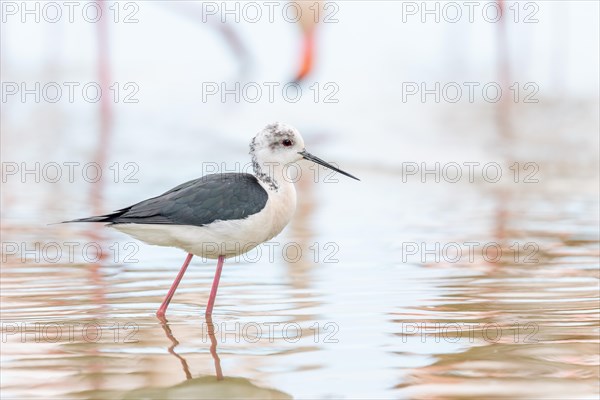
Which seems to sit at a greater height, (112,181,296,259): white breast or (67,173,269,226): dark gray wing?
(67,173,269,226): dark gray wing

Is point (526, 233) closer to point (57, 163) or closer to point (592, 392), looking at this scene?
point (592, 392)

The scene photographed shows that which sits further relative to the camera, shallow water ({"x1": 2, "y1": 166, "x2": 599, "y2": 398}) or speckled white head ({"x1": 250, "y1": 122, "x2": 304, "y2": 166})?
speckled white head ({"x1": 250, "y1": 122, "x2": 304, "y2": 166})

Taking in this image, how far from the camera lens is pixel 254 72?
20.1m

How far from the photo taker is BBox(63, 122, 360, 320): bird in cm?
678

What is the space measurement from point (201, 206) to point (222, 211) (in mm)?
126

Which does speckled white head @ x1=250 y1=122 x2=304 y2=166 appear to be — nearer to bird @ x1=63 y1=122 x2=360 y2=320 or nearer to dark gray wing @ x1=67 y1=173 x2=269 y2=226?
bird @ x1=63 y1=122 x2=360 y2=320

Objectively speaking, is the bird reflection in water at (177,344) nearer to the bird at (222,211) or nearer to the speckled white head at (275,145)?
the bird at (222,211)

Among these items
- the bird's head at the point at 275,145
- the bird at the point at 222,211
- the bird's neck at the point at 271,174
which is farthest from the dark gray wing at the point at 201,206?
the bird's head at the point at 275,145

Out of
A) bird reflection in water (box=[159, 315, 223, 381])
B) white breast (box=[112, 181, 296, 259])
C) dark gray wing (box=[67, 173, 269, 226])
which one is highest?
dark gray wing (box=[67, 173, 269, 226])

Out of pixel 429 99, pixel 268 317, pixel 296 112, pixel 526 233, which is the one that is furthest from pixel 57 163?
pixel 268 317

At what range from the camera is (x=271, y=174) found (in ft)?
23.2

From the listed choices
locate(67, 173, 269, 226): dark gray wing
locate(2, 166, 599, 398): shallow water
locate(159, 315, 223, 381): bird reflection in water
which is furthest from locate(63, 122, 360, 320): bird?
locate(2, 166, 599, 398): shallow water

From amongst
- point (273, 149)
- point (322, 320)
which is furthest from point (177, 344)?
point (273, 149)

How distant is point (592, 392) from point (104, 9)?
13.2 metres
